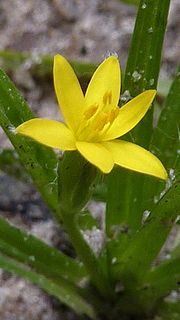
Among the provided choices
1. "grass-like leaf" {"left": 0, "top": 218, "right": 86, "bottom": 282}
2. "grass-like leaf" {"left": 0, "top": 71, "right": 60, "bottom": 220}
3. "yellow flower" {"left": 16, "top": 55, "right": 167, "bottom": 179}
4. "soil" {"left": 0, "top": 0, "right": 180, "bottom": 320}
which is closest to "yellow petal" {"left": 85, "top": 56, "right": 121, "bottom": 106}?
"yellow flower" {"left": 16, "top": 55, "right": 167, "bottom": 179}

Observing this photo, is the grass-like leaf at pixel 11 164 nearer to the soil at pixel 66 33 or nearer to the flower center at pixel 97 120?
the soil at pixel 66 33

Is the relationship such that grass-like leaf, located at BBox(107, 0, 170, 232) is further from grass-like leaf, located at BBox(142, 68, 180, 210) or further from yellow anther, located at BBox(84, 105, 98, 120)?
yellow anther, located at BBox(84, 105, 98, 120)

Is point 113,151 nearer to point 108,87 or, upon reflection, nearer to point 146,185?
point 108,87

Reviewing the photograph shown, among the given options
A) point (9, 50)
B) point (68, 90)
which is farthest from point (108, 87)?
point (9, 50)

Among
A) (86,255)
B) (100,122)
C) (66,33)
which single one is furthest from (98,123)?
(66,33)

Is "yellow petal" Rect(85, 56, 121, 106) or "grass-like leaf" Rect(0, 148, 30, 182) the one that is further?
"grass-like leaf" Rect(0, 148, 30, 182)

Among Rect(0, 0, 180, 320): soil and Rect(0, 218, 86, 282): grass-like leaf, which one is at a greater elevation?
Rect(0, 0, 180, 320): soil

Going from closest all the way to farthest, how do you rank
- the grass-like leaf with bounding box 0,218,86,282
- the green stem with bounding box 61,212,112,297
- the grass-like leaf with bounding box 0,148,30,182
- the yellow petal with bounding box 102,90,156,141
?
the yellow petal with bounding box 102,90,156,141
the green stem with bounding box 61,212,112,297
the grass-like leaf with bounding box 0,218,86,282
the grass-like leaf with bounding box 0,148,30,182
